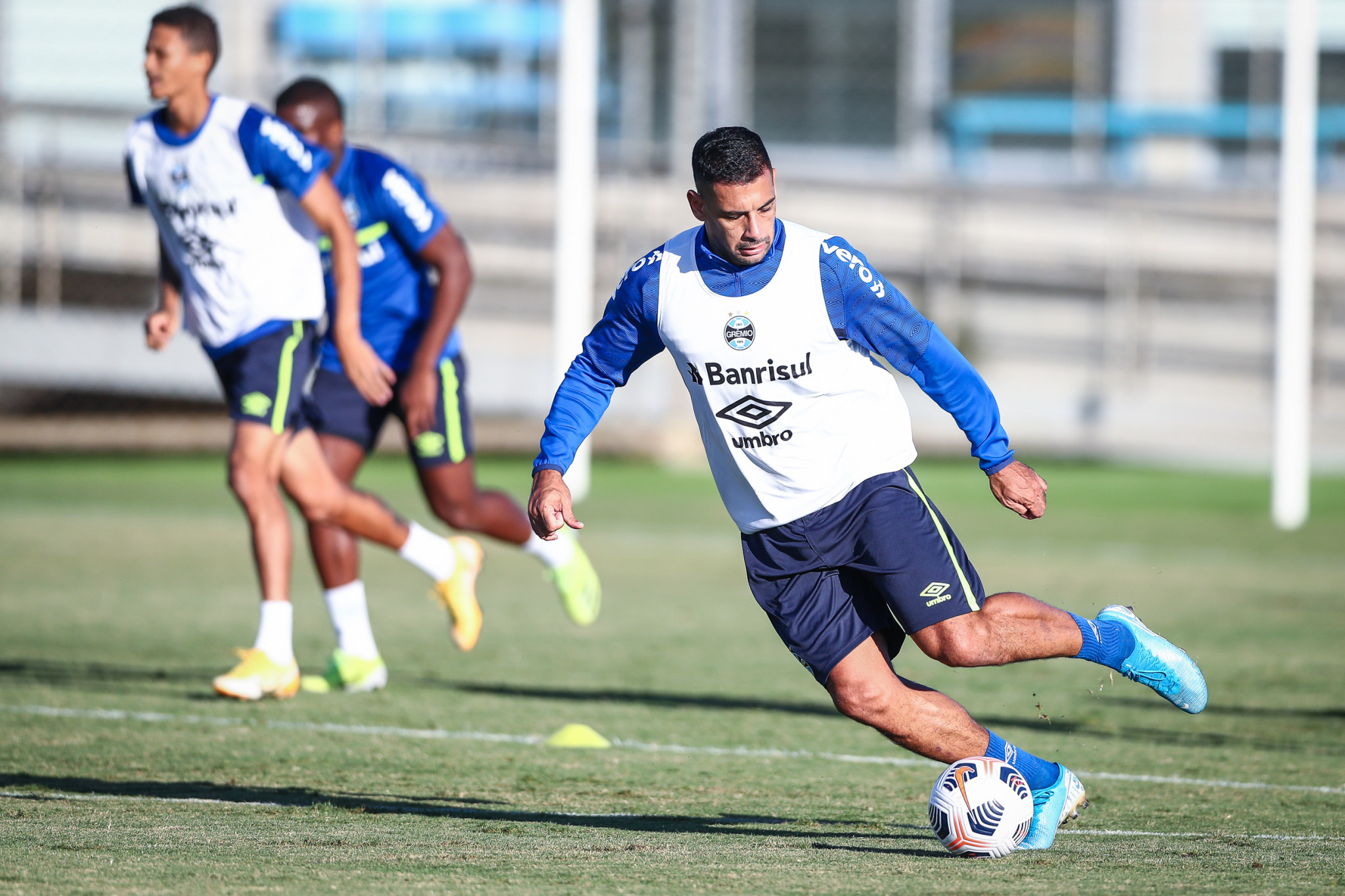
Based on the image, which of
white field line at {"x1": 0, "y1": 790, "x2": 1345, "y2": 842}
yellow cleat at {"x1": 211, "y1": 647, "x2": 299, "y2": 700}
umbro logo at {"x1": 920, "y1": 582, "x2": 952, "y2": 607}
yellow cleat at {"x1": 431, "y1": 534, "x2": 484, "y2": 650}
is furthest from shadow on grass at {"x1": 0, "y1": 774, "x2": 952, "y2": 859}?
yellow cleat at {"x1": 431, "y1": 534, "x2": 484, "y2": 650}

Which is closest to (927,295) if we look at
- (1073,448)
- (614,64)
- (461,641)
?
(1073,448)

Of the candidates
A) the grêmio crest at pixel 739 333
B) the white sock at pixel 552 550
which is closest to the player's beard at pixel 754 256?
the grêmio crest at pixel 739 333

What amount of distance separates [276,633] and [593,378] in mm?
2355

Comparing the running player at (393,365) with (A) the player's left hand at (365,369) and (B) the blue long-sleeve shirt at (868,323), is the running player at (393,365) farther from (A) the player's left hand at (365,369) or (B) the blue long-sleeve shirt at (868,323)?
Result: (B) the blue long-sleeve shirt at (868,323)

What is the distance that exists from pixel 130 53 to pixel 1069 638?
16749 mm

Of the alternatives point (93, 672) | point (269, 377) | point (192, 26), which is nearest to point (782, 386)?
point (269, 377)

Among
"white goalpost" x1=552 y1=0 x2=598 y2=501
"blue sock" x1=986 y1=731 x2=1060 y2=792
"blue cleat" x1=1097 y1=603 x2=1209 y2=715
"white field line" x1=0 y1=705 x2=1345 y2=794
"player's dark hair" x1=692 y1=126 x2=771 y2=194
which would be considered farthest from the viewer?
"white goalpost" x1=552 y1=0 x2=598 y2=501

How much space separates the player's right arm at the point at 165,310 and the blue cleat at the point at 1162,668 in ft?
12.7

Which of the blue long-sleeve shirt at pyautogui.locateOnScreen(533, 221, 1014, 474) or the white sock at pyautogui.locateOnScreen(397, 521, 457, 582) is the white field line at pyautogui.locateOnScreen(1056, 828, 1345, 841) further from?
the white sock at pyautogui.locateOnScreen(397, 521, 457, 582)

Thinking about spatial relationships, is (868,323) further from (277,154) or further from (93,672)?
(93,672)

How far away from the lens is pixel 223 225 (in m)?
6.35

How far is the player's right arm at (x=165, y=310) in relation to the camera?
668 cm

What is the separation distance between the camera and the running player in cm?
668

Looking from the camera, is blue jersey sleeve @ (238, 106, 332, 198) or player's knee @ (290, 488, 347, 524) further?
player's knee @ (290, 488, 347, 524)
